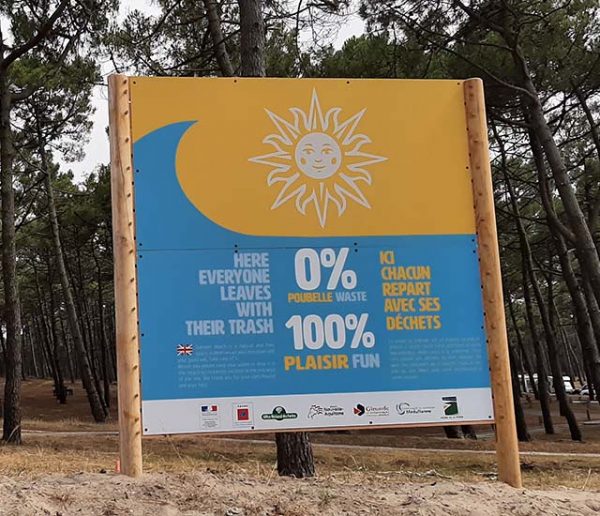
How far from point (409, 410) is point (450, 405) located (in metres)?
0.30

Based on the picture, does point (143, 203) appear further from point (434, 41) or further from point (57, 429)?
point (57, 429)

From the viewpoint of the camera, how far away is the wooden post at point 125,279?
13.4 ft

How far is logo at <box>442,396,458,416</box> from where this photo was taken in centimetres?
435

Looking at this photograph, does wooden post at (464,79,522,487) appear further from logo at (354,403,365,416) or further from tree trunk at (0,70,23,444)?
tree trunk at (0,70,23,444)

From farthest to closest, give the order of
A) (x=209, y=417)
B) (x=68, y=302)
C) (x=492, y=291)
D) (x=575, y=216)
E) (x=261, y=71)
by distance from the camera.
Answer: (x=68, y=302)
(x=575, y=216)
(x=261, y=71)
(x=492, y=291)
(x=209, y=417)

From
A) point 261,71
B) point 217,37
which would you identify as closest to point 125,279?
point 261,71

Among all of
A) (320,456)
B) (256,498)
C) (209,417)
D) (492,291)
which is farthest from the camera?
(320,456)

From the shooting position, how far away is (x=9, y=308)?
40.4 feet

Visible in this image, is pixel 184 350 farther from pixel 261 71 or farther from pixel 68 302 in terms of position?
pixel 68 302

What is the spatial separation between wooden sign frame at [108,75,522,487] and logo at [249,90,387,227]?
808 millimetres

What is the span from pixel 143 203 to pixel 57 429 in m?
15.0

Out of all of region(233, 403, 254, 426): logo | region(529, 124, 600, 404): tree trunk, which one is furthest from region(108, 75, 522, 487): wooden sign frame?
region(529, 124, 600, 404): tree trunk

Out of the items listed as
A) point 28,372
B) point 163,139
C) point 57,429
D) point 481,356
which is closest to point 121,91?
point 163,139

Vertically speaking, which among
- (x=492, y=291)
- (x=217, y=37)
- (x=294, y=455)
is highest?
(x=217, y=37)
